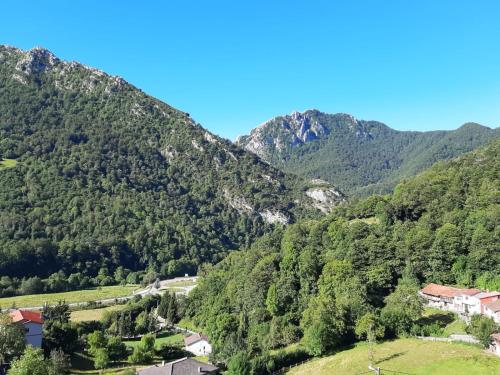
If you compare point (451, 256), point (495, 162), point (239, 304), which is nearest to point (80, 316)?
point (239, 304)

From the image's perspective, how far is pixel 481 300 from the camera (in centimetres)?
5212

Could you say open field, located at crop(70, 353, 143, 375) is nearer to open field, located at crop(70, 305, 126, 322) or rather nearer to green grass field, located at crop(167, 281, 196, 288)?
open field, located at crop(70, 305, 126, 322)

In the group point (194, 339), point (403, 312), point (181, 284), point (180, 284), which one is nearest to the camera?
point (403, 312)

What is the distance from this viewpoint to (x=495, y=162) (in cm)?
8206

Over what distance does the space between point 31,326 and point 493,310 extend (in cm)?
5716

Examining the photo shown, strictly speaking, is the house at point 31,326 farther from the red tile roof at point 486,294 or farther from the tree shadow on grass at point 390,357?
the red tile roof at point 486,294

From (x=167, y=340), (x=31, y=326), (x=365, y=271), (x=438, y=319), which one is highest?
(x=365, y=271)

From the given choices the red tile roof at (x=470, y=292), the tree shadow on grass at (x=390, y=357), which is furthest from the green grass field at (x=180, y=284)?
the tree shadow on grass at (x=390, y=357)

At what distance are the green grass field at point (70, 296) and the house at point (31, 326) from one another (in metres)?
40.2

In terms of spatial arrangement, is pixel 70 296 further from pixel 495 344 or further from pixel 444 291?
pixel 495 344

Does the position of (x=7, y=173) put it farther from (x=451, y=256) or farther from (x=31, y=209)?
(x=451, y=256)

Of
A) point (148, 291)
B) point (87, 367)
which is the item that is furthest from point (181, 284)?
point (87, 367)

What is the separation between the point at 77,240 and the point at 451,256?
120205 mm

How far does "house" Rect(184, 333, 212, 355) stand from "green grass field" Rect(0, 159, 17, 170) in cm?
13510
